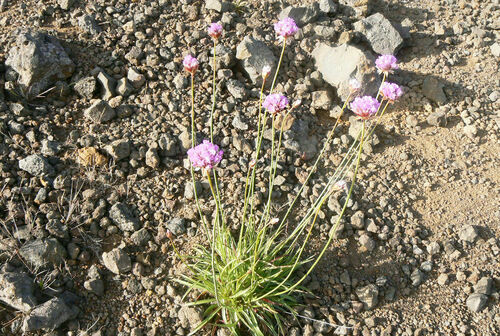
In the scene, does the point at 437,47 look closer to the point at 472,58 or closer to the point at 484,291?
the point at 472,58

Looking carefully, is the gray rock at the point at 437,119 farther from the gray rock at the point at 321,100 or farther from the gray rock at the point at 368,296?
the gray rock at the point at 368,296

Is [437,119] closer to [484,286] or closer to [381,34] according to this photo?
[381,34]

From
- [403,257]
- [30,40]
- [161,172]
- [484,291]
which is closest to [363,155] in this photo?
[403,257]

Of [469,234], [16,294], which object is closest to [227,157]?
[16,294]

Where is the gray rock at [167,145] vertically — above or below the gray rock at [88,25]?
below

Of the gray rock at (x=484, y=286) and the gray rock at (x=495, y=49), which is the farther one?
the gray rock at (x=495, y=49)

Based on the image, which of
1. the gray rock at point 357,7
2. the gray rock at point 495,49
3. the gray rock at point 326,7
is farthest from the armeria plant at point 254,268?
the gray rock at point 495,49
